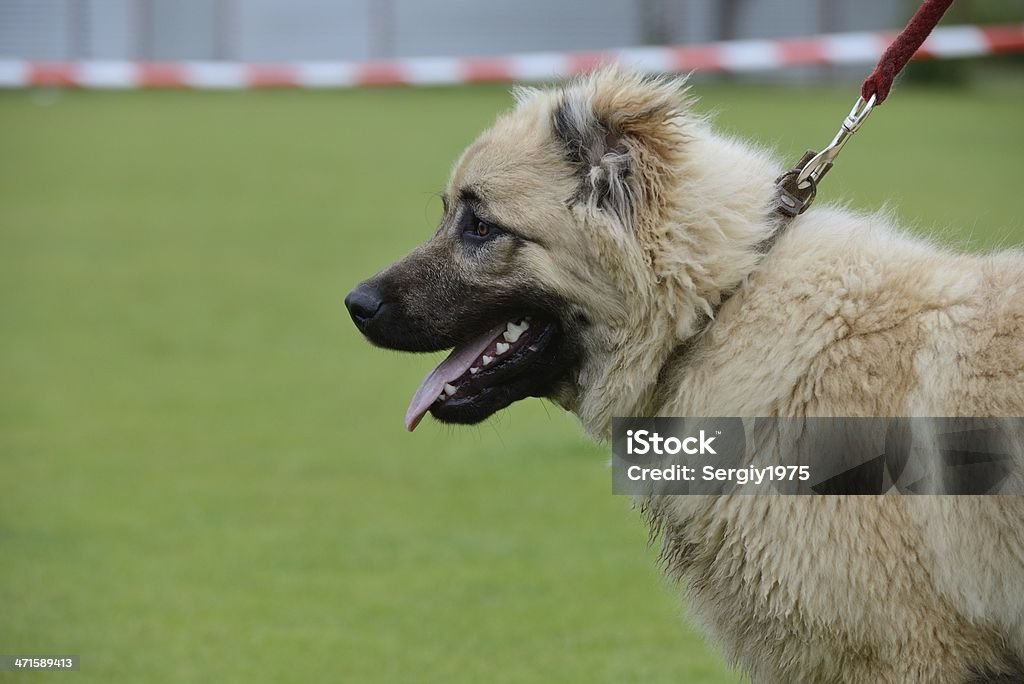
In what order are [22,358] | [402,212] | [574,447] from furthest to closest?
1. [402,212]
2. [22,358]
3. [574,447]

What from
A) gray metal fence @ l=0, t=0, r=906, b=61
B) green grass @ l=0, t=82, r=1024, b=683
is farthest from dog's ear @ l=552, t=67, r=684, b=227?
gray metal fence @ l=0, t=0, r=906, b=61

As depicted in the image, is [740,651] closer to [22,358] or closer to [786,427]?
[786,427]

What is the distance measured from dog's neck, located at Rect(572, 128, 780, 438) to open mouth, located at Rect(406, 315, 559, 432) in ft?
0.73

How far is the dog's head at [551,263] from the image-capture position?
3.57 metres

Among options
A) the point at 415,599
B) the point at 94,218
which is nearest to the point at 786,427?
the point at 415,599

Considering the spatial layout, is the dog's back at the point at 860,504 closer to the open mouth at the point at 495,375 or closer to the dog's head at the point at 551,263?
the dog's head at the point at 551,263

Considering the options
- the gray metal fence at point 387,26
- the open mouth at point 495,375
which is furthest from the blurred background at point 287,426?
the gray metal fence at point 387,26

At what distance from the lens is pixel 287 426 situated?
862 centimetres

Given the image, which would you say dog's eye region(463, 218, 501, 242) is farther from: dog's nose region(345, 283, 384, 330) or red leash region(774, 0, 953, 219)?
red leash region(774, 0, 953, 219)

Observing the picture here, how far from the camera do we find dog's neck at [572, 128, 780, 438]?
3482mm

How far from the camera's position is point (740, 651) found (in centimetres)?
347

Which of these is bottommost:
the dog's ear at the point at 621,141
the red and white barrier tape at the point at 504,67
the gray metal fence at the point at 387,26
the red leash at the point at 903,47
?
the dog's ear at the point at 621,141

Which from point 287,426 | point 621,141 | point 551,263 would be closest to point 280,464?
point 287,426

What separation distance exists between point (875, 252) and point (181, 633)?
140 inches
